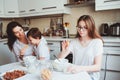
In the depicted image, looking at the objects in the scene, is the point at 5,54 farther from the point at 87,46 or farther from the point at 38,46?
the point at 87,46

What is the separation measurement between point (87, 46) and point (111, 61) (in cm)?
95

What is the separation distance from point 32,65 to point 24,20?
8.88 ft

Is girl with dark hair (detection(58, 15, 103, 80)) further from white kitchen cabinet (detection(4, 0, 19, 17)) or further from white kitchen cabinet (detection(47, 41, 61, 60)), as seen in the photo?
white kitchen cabinet (detection(4, 0, 19, 17))

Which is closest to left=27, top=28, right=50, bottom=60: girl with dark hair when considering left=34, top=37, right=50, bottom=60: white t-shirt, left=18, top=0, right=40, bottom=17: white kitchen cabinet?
left=34, top=37, right=50, bottom=60: white t-shirt

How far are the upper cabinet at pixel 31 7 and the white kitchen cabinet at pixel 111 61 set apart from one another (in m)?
1.12

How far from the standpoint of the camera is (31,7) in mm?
3244

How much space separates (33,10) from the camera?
321 cm

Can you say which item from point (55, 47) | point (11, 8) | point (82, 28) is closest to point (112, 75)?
point (55, 47)

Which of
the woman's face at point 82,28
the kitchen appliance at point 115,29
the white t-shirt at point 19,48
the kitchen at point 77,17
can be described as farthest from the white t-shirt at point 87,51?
the kitchen appliance at point 115,29

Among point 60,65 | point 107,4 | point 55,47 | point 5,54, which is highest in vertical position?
point 107,4

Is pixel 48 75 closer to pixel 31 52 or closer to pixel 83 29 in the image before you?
pixel 83 29

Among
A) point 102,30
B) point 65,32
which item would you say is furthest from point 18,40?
point 102,30

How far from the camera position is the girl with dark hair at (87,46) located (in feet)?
4.46

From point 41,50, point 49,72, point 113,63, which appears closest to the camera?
point 49,72
